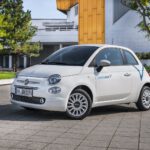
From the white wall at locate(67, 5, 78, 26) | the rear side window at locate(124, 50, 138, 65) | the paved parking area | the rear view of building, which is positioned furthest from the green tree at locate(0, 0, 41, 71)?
the paved parking area

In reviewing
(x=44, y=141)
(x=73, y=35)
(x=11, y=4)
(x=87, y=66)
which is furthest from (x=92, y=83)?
(x=73, y=35)

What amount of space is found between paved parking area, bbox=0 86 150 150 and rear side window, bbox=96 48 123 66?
47.8 inches

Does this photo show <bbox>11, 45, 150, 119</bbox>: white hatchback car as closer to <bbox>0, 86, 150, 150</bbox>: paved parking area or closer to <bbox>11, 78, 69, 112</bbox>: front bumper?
<bbox>11, 78, 69, 112</bbox>: front bumper

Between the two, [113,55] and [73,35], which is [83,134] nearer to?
[113,55]

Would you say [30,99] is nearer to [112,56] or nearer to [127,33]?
[112,56]

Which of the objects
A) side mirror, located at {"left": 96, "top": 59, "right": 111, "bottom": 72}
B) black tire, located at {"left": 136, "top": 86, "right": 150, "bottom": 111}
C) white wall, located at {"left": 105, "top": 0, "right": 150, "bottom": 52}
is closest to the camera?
side mirror, located at {"left": 96, "top": 59, "right": 111, "bottom": 72}

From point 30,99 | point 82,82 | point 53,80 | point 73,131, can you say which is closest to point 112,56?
point 82,82

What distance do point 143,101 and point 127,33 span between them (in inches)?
1528

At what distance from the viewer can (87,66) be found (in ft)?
30.9

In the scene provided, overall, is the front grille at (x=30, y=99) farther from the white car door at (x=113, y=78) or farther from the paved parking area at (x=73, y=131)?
the white car door at (x=113, y=78)

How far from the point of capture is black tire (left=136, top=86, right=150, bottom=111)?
10705mm

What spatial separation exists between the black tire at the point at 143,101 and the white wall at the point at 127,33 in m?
38.0

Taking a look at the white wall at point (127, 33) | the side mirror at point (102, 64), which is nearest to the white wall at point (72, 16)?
the white wall at point (127, 33)

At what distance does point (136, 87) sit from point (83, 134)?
11.6 ft
